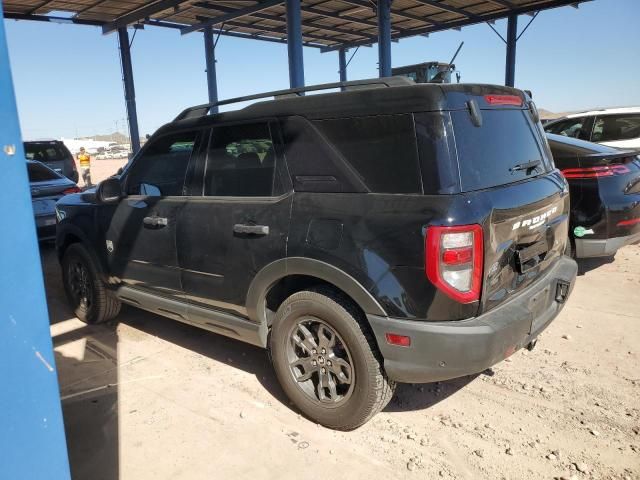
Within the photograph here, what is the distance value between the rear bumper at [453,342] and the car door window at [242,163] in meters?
1.15

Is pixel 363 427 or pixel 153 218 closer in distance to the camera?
pixel 363 427

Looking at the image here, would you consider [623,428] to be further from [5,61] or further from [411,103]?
[5,61]

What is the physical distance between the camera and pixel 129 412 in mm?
3227

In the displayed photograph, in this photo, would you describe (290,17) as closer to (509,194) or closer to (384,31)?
(384,31)

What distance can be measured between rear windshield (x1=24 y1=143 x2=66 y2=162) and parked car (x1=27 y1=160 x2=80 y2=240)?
5710 millimetres

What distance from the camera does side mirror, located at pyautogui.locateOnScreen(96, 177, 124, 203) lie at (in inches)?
160

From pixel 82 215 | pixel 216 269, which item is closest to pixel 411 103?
pixel 216 269

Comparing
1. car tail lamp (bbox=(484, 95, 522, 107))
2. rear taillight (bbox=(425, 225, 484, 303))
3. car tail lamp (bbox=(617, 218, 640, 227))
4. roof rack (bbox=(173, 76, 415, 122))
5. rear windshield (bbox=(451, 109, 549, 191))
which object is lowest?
car tail lamp (bbox=(617, 218, 640, 227))

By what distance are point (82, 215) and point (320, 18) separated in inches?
547

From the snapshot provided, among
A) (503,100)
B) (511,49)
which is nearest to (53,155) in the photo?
(503,100)

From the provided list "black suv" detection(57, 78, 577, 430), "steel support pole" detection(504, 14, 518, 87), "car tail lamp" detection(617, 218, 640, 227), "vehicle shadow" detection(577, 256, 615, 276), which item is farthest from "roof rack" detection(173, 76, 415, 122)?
"steel support pole" detection(504, 14, 518, 87)

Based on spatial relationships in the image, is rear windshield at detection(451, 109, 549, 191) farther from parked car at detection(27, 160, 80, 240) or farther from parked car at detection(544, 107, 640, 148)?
parked car at detection(27, 160, 80, 240)

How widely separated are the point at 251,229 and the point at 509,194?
59.9 inches

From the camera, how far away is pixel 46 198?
7520 mm
